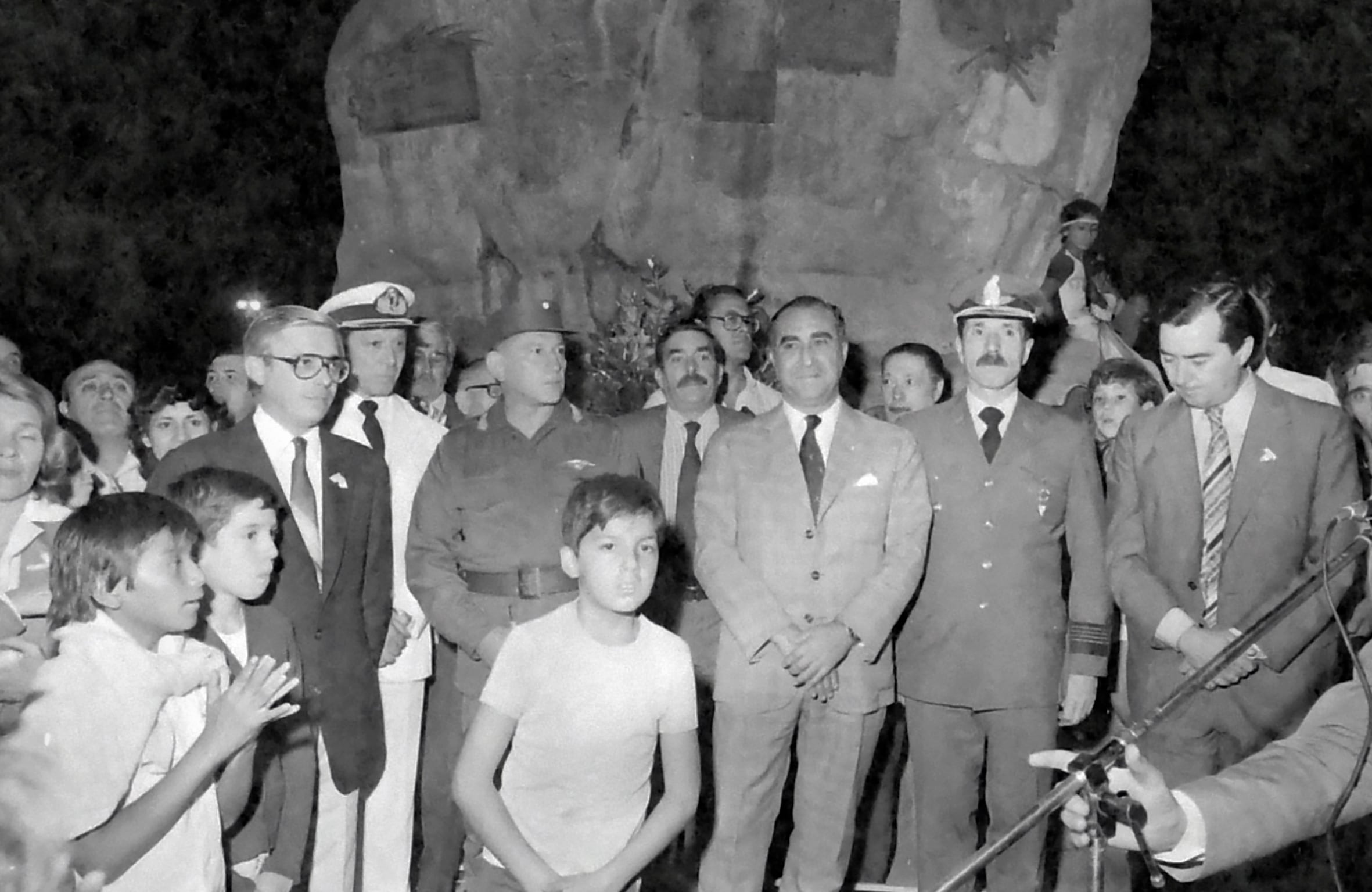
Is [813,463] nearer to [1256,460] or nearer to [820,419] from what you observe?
[820,419]

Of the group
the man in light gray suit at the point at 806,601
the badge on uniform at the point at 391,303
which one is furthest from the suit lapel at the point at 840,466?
the badge on uniform at the point at 391,303

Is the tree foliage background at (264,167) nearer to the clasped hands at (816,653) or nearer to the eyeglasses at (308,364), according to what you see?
the eyeglasses at (308,364)

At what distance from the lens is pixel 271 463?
3.73 m

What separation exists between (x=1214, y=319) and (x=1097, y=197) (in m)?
4.15

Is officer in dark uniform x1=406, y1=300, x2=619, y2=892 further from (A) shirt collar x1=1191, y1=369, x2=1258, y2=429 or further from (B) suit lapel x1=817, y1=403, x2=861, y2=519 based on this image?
(A) shirt collar x1=1191, y1=369, x2=1258, y2=429

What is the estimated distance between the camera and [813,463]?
4.02m

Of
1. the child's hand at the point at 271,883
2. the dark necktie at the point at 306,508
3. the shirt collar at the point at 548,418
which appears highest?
the shirt collar at the point at 548,418

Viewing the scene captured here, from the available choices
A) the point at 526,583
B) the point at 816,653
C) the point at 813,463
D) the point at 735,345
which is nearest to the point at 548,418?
the point at 526,583

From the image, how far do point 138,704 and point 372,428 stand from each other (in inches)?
78.4

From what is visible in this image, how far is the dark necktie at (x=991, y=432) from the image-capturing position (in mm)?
4047

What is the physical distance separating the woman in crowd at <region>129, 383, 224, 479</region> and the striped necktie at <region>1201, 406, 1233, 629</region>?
10.9 feet

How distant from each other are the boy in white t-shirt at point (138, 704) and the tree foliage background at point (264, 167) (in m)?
6.78

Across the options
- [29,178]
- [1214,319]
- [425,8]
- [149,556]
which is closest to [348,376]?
[149,556]

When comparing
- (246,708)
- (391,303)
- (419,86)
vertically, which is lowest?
(246,708)
